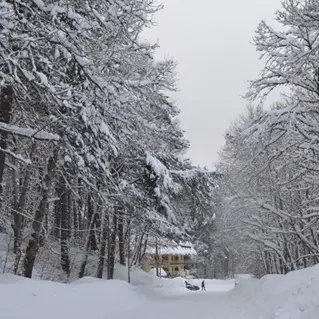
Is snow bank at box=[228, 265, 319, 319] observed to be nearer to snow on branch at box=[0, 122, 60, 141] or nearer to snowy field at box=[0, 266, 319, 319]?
snowy field at box=[0, 266, 319, 319]

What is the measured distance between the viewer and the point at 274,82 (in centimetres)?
1255

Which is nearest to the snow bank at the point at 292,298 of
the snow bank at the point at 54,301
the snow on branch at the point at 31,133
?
the snow bank at the point at 54,301

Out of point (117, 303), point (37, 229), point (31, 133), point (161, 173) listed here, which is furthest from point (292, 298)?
point (161, 173)

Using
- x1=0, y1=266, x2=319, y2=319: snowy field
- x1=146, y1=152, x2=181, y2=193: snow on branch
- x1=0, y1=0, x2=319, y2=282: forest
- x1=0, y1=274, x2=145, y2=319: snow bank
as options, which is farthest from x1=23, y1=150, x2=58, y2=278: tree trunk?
x1=146, y1=152, x2=181, y2=193: snow on branch

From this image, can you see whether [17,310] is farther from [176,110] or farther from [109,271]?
[176,110]

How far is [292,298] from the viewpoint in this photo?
7.80 m

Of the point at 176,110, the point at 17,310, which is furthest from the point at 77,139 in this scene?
the point at 176,110

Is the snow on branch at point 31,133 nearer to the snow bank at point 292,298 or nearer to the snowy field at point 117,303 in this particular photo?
the snowy field at point 117,303

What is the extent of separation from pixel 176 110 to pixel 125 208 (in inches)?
287

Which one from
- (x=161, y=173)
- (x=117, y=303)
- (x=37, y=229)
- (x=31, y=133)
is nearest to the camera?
(x=31, y=133)

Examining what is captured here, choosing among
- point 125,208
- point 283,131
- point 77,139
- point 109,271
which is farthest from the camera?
point 109,271

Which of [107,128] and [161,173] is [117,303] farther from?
[161,173]

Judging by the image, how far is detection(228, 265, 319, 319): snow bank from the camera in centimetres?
689

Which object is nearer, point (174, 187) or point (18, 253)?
point (18, 253)
